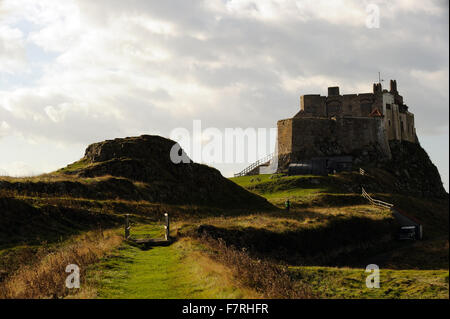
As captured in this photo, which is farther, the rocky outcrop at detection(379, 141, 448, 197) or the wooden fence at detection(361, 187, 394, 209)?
the rocky outcrop at detection(379, 141, 448, 197)

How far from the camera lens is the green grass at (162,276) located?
51.1 feet

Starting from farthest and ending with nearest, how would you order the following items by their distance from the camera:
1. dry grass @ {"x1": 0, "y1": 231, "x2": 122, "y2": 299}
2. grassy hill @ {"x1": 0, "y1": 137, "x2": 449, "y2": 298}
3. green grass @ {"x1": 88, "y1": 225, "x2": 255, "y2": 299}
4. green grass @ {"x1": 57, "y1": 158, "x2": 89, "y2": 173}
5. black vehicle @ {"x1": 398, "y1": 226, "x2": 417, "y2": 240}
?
green grass @ {"x1": 57, "y1": 158, "x2": 89, "y2": 173} → black vehicle @ {"x1": 398, "y1": 226, "x2": 417, "y2": 240} → grassy hill @ {"x1": 0, "y1": 137, "x2": 449, "y2": 298} → green grass @ {"x1": 88, "y1": 225, "x2": 255, "y2": 299} → dry grass @ {"x1": 0, "y1": 231, "x2": 122, "y2": 299}

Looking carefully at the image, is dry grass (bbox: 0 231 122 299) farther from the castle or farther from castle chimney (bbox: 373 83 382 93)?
castle chimney (bbox: 373 83 382 93)

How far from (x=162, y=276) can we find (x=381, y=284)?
11.1 m

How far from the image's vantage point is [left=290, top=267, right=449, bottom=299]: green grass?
70.8ft

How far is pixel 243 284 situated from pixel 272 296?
49.8 inches

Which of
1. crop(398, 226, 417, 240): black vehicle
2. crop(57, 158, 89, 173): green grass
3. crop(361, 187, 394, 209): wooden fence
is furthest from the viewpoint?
crop(361, 187, 394, 209): wooden fence

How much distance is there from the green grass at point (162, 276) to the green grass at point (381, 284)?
5.88 meters

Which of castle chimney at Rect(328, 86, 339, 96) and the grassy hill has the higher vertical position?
castle chimney at Rect(328, 86, 339, 96)

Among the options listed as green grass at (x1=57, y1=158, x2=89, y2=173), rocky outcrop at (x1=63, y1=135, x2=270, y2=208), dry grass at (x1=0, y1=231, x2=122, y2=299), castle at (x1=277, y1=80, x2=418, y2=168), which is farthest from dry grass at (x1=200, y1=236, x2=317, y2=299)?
castle at (x1=277, y1=80, x2=418, y2=168)

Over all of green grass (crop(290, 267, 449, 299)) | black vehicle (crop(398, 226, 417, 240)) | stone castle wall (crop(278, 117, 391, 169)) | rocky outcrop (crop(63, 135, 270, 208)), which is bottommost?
green grass (crop(290, 267, 449, 299))

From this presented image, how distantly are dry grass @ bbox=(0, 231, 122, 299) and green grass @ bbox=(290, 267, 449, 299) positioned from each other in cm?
998

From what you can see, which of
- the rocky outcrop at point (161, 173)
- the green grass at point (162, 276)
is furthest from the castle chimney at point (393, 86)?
the green grass at point (162, 276)
